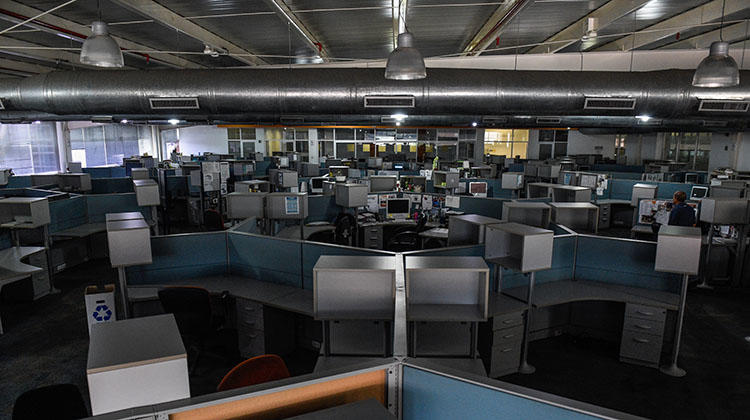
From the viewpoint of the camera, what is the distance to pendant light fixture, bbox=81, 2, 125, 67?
141 inches

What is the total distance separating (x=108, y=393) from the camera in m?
1.55

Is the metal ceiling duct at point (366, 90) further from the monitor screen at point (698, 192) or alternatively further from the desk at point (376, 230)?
the monitor screen at point (698, 192)

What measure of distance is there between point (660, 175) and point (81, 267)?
13.5 metres

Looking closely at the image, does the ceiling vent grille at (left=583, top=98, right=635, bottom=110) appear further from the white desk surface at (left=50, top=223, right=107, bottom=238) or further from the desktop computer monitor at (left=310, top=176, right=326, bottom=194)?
the white desk surface at (left=50, top=223, right=107, bottom=238)

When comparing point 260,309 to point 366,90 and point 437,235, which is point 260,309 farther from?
point 437,235

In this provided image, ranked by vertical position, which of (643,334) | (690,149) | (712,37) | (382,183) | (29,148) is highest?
(712,37)

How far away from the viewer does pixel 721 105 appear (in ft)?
16.0

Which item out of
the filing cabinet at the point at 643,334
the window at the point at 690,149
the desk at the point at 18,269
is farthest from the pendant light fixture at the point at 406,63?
the window at the point at 690,149

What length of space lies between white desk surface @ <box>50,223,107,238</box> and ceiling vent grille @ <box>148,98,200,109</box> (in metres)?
3.60

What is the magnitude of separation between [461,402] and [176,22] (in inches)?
207

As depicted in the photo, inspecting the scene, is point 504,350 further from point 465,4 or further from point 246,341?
point 465,4

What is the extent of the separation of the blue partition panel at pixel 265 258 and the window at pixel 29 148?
14.2 metres

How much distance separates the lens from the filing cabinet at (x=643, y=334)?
14.4ft

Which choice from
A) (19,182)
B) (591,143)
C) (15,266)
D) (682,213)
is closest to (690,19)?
(682,213)
